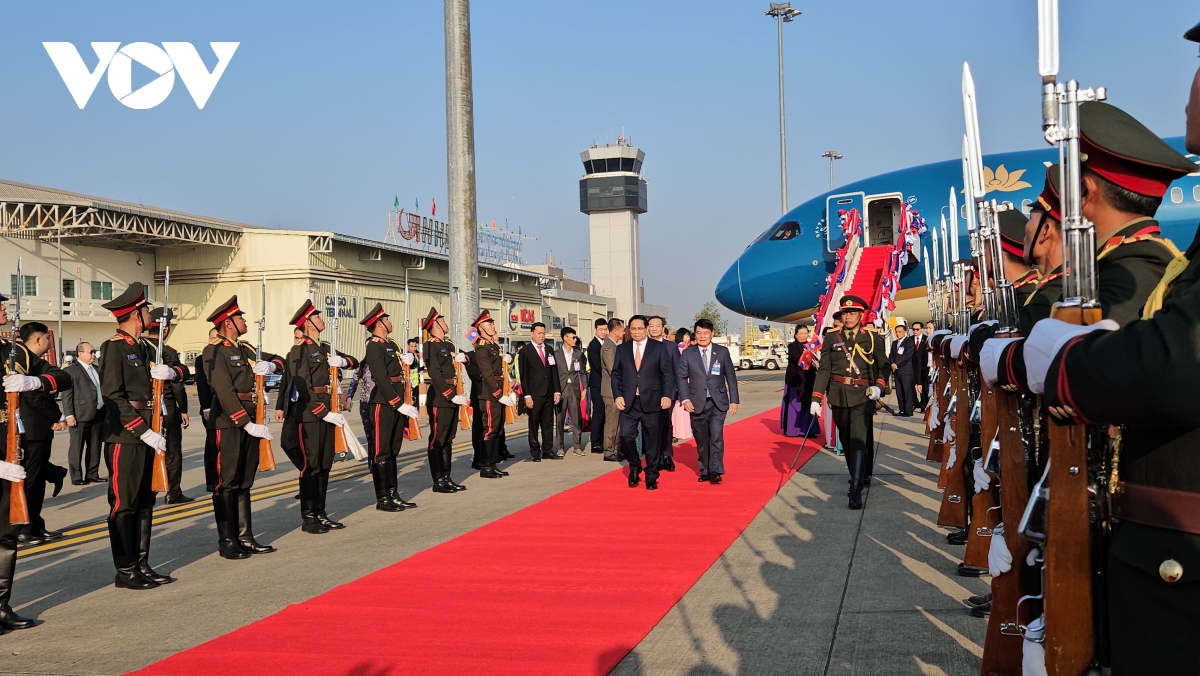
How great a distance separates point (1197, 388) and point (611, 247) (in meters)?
97.2

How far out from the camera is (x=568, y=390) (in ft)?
48.4

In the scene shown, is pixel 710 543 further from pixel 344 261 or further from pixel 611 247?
pixel 611 247

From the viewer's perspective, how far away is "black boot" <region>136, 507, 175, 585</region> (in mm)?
6609

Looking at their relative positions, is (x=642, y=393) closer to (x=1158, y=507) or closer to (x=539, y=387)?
(x=539, y=387)

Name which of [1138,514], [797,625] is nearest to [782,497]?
[797,625]

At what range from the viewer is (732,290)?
79.5ft

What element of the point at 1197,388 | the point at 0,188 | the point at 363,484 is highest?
the point at 0,188

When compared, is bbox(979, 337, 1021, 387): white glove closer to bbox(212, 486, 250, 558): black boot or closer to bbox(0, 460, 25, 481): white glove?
bbox(0, 460, 25, 481): white glove

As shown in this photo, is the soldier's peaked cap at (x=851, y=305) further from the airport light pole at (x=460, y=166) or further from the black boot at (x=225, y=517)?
the airport light pole at (x=460, y=166)

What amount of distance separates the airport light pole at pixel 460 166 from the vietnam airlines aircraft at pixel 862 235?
8.56 metres

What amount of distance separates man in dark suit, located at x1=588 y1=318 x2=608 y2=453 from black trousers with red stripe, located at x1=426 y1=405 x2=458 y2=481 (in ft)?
11.5

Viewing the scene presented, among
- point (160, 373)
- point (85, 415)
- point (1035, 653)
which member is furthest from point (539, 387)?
point (1035, 653)

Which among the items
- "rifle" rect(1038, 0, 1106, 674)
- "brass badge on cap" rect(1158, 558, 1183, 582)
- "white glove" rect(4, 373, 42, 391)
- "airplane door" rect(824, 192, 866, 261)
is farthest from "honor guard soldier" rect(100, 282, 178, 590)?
"airplane door" rect(824, 192, 866, 261)

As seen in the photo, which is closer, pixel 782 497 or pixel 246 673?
pixel 246 673
